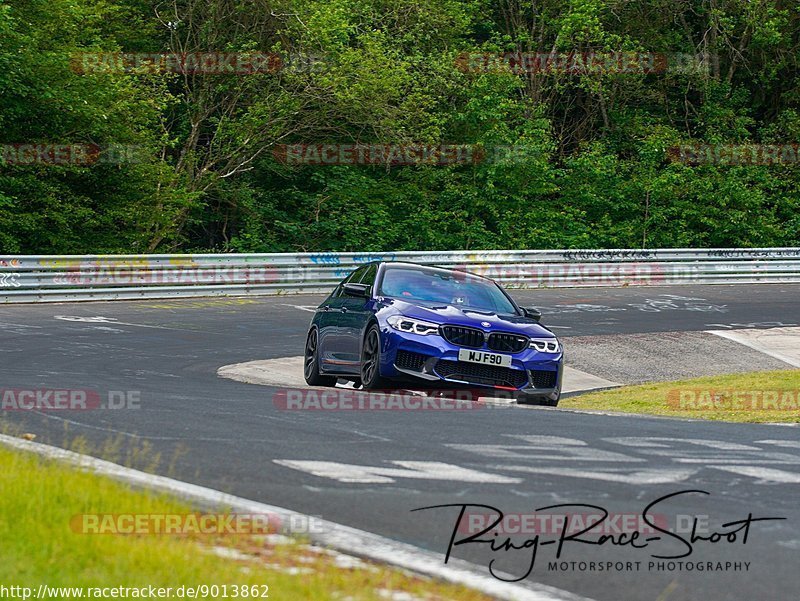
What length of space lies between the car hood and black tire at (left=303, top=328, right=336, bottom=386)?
1.61 m

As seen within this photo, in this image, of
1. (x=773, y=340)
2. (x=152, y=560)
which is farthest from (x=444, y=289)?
(x=773, y=340)

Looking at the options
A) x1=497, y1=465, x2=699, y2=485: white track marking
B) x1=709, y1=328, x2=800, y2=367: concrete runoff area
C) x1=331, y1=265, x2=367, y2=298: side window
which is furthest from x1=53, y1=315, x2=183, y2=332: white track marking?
x1=497, y1=465, x2=699, y2=485: white track marking

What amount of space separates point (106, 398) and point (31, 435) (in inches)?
97.6

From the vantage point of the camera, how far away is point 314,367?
14.2 metres

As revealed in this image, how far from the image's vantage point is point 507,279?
30672 millimetres

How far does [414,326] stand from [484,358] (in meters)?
0.74

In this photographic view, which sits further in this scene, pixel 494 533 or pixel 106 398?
pixel 106 398

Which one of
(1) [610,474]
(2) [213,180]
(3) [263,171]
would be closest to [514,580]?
(1) [610,474]

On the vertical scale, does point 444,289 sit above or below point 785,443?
above

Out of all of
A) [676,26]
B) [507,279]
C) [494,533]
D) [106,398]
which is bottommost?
[507,279]

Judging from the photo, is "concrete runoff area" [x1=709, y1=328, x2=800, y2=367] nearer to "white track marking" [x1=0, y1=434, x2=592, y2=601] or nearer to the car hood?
the car hood

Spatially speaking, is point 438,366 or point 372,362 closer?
point 438,366

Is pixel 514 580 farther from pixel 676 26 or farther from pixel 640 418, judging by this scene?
pixel 676 26

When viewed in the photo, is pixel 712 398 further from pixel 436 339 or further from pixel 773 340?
pixel 773 340
